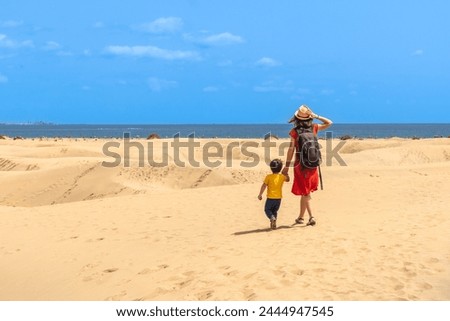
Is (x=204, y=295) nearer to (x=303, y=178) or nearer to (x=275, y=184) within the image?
(x=275, y=184)

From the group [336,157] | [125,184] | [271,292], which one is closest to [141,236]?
[271,292]

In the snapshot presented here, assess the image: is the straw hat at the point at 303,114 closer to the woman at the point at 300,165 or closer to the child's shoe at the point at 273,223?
the woman at the point at 300,165

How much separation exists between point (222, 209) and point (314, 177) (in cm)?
369

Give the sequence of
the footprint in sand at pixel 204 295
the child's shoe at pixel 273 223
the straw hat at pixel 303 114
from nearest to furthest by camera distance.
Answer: the footprint in sand at pixel 204 295
the straw hat at pixel 303 114
the child's shoe at pixel 273 223

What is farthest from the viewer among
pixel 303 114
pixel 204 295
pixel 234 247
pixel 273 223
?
pixel 273 223

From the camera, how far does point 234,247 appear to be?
7.50 meters

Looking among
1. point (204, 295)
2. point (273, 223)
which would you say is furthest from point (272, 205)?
point (204, 295)

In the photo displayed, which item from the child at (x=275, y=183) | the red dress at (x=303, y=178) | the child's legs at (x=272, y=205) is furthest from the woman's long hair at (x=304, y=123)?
the child's legs at (x=272, y=205)

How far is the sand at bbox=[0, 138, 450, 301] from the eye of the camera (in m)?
5.65

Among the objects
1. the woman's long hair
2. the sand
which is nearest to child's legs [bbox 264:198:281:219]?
the sand

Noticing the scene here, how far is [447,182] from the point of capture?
13.9 meters

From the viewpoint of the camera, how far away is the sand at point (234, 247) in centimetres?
565
